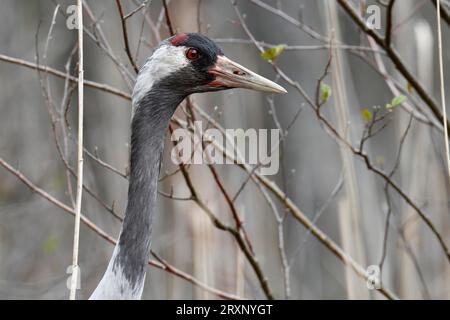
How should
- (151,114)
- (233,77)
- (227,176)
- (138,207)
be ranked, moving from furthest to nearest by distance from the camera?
(227,176) < (233,77) < (151,114) < (138,207)

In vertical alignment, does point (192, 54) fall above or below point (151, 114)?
above

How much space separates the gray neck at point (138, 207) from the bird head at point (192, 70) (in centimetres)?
9

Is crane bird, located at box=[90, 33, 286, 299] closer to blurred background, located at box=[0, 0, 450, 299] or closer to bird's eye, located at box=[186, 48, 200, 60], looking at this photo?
bird's eye, located at box=[186, 48, 200, 60]

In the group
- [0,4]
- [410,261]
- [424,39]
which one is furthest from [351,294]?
[0,4]

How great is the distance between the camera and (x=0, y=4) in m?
8.26

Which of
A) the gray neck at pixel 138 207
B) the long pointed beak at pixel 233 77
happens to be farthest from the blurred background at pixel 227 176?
the gray neck at pixel 138 207

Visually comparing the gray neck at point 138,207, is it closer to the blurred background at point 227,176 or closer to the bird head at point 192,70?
the bird head at point 192,70

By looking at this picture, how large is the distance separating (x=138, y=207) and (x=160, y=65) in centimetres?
67

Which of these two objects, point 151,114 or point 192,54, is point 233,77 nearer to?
point 192,54

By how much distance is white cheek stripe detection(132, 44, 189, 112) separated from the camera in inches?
149

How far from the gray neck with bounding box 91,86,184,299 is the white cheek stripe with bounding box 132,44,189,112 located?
0.05m

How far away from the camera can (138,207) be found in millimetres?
3627

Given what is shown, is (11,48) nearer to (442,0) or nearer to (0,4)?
(0,4)

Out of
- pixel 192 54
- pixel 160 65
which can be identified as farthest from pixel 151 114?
pixel 192 54
